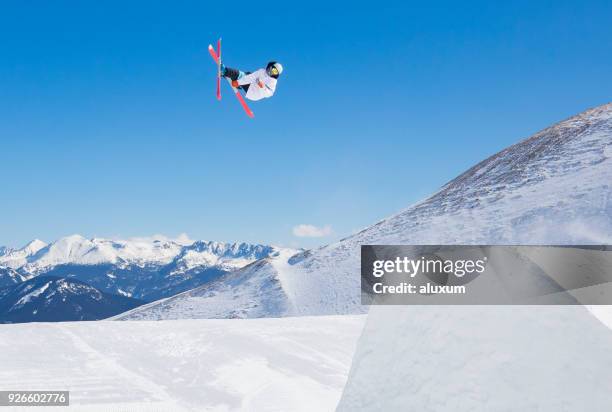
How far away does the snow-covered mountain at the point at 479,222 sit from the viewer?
4531 cm

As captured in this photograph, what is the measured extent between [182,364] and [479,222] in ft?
144

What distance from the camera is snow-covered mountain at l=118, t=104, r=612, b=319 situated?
1784 inches

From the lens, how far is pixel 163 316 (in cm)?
5369

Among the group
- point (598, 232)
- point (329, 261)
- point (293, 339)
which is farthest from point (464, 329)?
point (329, 261)

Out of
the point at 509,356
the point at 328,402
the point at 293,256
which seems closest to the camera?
the point at 509,356

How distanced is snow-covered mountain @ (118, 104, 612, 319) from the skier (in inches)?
1225

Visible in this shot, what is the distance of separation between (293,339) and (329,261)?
44863 millimetres

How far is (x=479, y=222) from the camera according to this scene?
2050 inches

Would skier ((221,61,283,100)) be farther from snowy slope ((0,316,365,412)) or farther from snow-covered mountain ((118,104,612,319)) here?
snow-covered mountain ((118,104,612,319))

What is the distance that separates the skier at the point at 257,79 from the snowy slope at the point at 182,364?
7650 mm

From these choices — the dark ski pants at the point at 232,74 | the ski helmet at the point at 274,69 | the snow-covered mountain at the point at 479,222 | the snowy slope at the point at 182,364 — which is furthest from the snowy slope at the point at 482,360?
the snow-covered mountain at the point at 479,222

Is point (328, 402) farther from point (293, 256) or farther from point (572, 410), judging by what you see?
point (293, 256)

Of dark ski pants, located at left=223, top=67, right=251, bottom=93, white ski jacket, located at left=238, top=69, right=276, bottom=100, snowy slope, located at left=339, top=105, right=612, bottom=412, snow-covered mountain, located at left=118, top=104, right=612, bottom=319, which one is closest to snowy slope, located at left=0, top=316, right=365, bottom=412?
snowy slope, located at left=339, top=105, right=612, bottom=412

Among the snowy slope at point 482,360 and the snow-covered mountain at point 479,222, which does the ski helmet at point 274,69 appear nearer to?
the snowy slope at point 482,360
